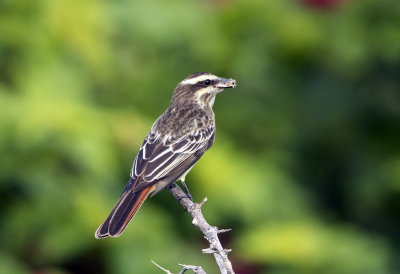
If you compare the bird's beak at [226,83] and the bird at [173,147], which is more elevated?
the bird's beak at [226,83]

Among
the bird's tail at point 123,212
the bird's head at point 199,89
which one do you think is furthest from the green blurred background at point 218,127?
the bird's tail at point 123,212

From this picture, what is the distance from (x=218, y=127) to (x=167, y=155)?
333cm

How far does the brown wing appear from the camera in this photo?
5492 mm

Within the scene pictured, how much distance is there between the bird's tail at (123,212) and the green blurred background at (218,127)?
1.66 m

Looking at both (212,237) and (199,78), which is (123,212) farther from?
(199,78)

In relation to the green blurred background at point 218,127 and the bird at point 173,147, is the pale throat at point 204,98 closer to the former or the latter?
the bird at point 173,147

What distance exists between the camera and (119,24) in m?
8.99

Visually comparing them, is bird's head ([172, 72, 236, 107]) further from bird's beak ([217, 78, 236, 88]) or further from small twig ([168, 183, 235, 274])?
small twig ([168, 183, 235, 274])

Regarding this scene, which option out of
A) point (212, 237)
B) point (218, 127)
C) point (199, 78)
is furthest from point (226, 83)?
point (218, 127)

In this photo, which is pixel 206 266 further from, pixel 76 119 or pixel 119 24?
pixel 119 24

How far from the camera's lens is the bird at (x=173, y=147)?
5.26 meters

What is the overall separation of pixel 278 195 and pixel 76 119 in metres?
2.46

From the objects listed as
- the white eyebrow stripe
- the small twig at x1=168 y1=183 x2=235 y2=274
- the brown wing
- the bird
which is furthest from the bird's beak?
the small twig at x1=168 y1=183 x2=235 y2=274

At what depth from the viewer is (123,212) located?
17.0 ft
